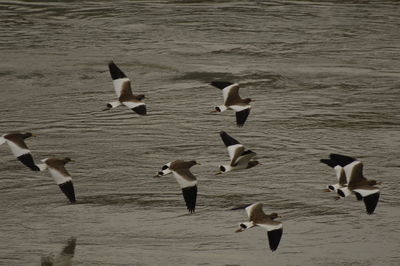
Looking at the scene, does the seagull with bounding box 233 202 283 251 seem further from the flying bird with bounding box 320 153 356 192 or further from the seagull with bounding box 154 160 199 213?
the flying bird with bounding box 320 153 356 192

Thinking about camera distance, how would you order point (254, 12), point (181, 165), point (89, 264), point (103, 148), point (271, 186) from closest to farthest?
point (89, 264)
point (181, 165)
point (271, 186)
point (103, 148)
point (254, 12)

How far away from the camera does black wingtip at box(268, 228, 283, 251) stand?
7.12 metres

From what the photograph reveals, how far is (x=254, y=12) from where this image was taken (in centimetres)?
1520

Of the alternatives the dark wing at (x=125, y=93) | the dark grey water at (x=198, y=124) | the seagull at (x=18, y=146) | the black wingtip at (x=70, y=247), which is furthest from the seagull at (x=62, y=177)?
the dark wing at (x=125, y=93)

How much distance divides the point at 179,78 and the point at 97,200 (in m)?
3.75

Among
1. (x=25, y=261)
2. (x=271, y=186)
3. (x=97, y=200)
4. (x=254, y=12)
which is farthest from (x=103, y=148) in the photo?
(x=254, y=12)

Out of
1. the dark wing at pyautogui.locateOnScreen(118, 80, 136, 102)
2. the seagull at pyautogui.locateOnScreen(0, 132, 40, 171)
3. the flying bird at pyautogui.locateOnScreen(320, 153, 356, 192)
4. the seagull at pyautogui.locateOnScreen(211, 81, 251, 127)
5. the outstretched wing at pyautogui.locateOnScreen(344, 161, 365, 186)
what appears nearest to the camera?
the outstretched wing at pyautogui.locateOnScreen(344, 161, 365, 186)

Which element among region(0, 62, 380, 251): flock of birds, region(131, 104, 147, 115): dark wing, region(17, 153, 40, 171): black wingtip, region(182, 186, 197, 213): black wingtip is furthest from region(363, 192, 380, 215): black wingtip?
region(17, 153, 40, 171): black wingtip

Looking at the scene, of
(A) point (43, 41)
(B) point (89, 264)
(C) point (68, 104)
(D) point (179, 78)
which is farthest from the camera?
(A) point (43, 41)

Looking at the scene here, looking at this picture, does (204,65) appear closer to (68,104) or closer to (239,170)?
(68,104)

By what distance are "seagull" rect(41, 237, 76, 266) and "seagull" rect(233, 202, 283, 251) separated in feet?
4.18

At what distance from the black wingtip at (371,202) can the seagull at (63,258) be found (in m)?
2.31

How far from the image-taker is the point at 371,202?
24.7 feet

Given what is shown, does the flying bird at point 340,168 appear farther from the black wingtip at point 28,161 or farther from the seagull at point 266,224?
the black wingtip at point 28,161
